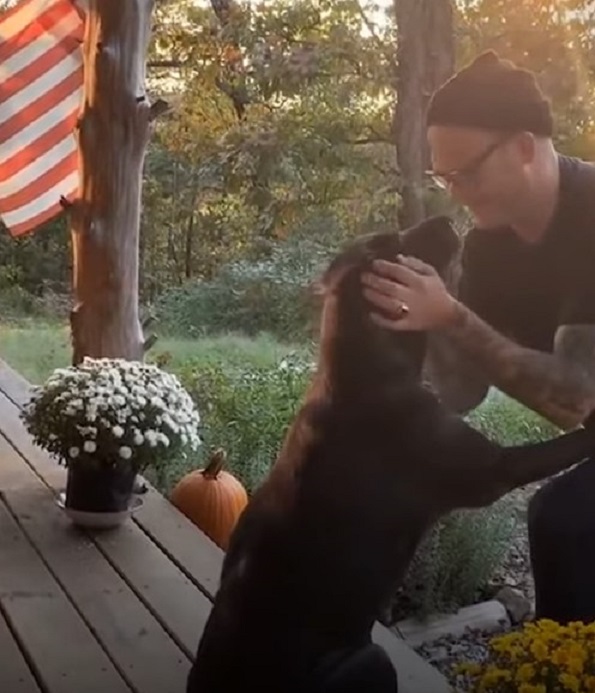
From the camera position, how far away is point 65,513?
126 inches

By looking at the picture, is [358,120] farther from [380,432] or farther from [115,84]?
[115,84]

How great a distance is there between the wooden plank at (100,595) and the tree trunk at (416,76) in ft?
3.20

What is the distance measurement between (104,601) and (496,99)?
1453mm

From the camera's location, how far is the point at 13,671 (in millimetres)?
2402

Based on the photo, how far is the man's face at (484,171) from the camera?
A: 67.5 inches

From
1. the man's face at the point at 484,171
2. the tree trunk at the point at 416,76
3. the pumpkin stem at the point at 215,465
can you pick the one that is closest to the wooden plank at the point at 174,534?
the pumpkin stem at the point at 215,465

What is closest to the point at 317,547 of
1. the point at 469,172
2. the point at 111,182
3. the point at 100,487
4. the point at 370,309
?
the point at 370,309

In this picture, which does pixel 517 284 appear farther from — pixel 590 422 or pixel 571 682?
pixel 571 682

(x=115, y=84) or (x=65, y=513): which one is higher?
(x=115, y=84)

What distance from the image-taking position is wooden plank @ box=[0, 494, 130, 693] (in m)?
2.36

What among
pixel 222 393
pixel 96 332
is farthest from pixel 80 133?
pixel 222 393

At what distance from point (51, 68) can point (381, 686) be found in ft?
7.03

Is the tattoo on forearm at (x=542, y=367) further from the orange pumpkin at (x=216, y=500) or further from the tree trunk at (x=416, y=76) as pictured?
the orange pumpkin at (x=216, y=500)

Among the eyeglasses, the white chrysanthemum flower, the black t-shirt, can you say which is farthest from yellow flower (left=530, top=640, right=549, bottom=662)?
the white chrysanthemum flower
